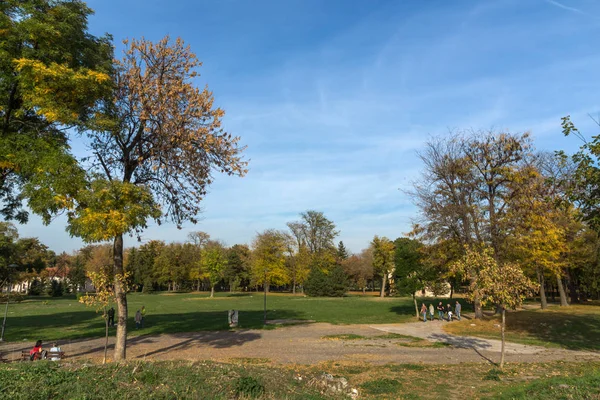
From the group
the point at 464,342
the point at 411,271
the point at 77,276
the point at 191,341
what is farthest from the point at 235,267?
the point at 464,342

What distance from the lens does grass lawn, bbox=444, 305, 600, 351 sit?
20070 millimetres

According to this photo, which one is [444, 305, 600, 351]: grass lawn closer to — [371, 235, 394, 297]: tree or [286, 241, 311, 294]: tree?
[371, 235, 394, 297]: tree

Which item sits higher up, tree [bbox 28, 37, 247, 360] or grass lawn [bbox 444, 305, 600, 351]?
tree [bbox 28, 37, 247, 360]

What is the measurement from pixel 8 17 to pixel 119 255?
900cm

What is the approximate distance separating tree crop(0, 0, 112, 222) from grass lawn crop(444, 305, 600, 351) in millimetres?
23156

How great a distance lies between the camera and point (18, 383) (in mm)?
7445

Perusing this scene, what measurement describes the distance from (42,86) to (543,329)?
29.0 meters

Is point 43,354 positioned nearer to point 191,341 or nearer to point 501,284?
point 191,341

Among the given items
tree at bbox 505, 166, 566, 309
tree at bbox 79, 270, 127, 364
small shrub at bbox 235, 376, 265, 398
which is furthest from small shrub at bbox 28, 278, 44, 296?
small shrub at bbox 235, 376, 265, 398

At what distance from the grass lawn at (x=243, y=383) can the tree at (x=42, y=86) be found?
6.27 metres

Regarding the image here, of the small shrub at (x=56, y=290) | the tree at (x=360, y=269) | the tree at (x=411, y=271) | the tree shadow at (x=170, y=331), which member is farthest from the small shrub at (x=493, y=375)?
the small shrub at (x=56, y=290)

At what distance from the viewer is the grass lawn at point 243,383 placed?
7602 mm

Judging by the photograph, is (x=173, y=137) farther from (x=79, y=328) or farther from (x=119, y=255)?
(x=79, y=328)

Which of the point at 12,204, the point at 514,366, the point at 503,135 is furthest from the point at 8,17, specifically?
the point at 503,135
